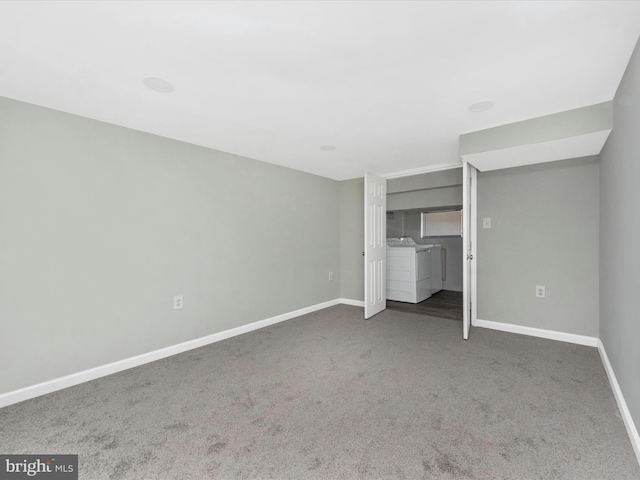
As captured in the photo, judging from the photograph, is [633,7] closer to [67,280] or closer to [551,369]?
[551,369]

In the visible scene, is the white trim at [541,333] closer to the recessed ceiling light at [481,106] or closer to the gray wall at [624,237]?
the gray wall at [624,237]

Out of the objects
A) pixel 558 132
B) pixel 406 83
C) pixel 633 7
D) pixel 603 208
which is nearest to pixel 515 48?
pixel 633 7

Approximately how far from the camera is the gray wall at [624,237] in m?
1.58

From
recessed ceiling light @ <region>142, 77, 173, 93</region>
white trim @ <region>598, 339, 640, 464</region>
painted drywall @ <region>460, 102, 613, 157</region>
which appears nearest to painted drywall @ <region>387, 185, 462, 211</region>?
painted drywall @ <region>460, 102, 613, 157</region>

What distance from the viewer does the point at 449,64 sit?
5.63ft

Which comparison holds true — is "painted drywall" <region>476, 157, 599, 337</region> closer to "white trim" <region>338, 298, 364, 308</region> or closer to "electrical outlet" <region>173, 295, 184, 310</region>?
"white trim" <region>338, 298, 364, 308</region>

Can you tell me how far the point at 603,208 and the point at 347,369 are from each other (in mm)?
2632

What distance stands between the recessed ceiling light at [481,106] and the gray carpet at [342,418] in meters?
2.06

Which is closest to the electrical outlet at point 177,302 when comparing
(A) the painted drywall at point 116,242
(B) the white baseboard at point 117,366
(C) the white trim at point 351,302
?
(A) the painted drywall at point 116,242

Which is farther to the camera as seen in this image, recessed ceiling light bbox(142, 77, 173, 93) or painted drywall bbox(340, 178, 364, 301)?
painted drywall bbox(340, 178, 364, 301)

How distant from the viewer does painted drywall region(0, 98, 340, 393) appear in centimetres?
208

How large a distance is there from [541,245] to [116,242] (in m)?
4.16

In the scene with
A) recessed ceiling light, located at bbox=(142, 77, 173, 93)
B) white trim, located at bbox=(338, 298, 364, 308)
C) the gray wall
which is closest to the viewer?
the gray wall

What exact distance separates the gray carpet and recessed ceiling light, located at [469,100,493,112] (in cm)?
206
